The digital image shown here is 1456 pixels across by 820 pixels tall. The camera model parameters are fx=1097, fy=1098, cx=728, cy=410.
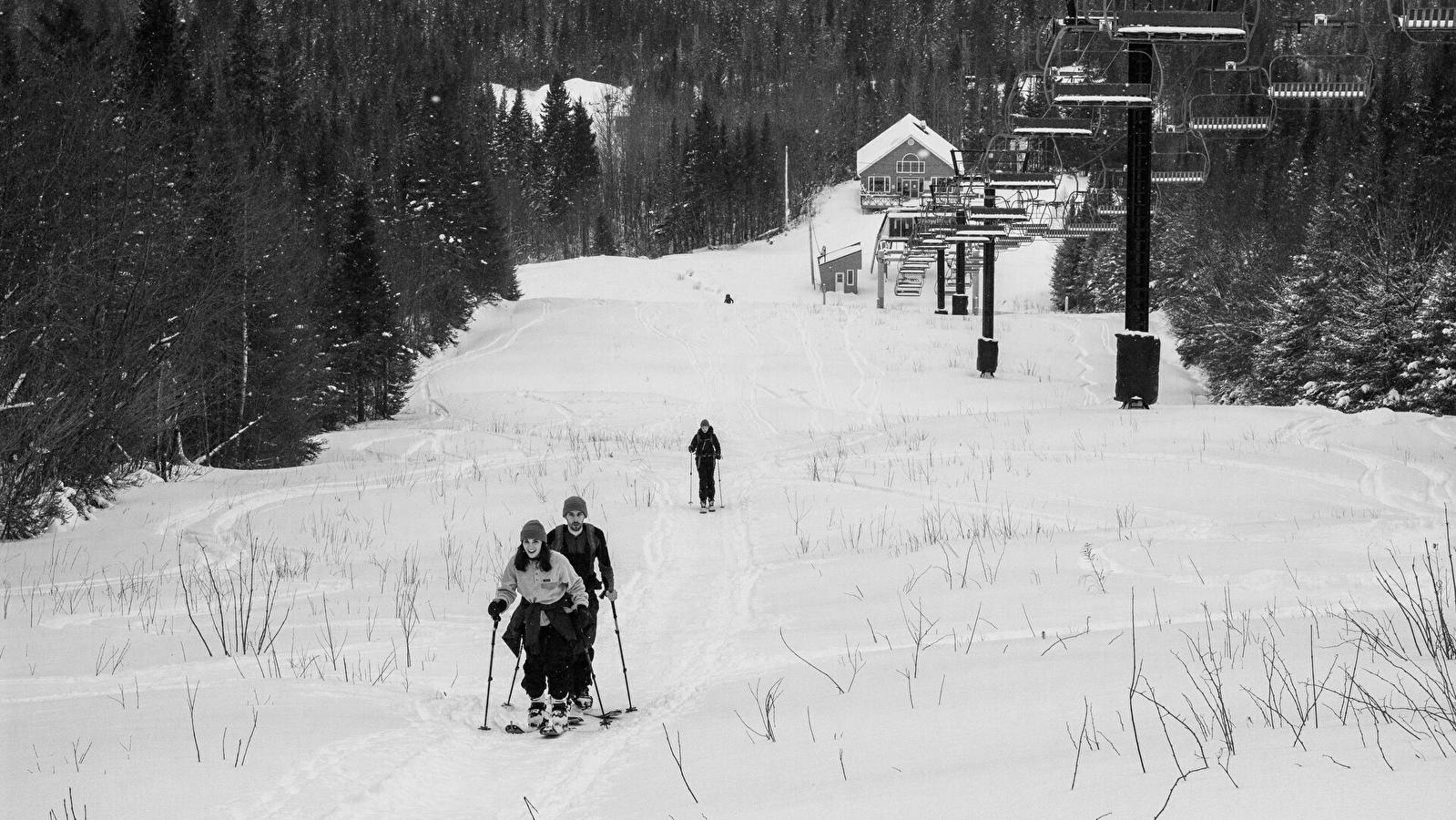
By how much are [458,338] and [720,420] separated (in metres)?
25.9

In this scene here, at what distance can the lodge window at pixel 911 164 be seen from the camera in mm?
93938

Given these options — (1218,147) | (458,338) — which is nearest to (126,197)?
(458,338)

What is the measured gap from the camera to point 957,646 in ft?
25.6

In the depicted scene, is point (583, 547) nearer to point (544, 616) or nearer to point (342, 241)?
point (544, 616)

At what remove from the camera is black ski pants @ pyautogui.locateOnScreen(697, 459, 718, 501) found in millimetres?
17484

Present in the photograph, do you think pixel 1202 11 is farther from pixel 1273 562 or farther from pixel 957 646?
pixel 957 646

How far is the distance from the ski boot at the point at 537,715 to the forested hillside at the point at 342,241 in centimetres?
1109

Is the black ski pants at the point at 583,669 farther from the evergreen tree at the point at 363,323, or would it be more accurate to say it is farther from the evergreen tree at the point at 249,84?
the evergreen tree at the point at 249,84

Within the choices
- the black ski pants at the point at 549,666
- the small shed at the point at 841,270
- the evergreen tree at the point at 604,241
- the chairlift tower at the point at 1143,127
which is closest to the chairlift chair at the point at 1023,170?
the chairlift tower at the point at 1143,127

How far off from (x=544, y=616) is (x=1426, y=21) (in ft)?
28.9

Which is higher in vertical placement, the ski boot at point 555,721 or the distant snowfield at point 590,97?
the distant snowfield at point 590,97

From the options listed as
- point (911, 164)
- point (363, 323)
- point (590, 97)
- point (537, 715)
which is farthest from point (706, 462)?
Result: point (590, 97)

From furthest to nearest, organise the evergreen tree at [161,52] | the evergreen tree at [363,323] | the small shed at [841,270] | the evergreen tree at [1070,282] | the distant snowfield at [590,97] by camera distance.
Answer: the distant snowfield at [590,97], the small shed at [841,270], the evergreen tree at [1070,282], the evergreen tree at [161,52], the evergreen tree at [363,323]

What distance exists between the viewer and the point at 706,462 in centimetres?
1752
